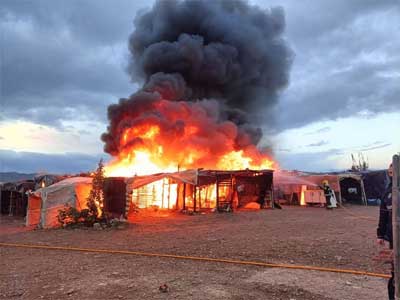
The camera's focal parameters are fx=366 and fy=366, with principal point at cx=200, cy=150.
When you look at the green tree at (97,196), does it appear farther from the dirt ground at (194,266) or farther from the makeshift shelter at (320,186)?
the makeshift shelter at (320,186)

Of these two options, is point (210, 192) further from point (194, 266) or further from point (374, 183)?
point (194, 266)

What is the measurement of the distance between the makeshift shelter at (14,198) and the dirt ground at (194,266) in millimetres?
9566

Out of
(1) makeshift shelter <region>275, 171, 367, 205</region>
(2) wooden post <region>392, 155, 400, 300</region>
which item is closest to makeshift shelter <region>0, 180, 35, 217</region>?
(1) makeshift shelter <region>275, 171, 367, 205</region>

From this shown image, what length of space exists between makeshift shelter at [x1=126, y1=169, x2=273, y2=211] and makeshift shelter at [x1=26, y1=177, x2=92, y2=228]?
6.92 metres

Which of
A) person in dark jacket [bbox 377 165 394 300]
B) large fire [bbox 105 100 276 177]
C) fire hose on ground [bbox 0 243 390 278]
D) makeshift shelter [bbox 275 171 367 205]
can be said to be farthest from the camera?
large fire [bbox 105 100 276 177]

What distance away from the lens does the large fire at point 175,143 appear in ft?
104

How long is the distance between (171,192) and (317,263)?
726 inches

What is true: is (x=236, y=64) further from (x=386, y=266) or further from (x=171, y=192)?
(x=386, y=266)

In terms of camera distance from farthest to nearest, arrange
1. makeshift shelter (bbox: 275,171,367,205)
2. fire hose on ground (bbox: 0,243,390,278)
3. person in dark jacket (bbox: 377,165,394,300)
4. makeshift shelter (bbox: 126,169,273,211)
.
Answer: makeshift shelter (bbox: 275,171,367,205)
makeshift shelter (bbox: 126,169,273,211)
fire hose on ground (bbox: 0,243,390,278)
person in dark jacket (bbox: 377,165,394,300)

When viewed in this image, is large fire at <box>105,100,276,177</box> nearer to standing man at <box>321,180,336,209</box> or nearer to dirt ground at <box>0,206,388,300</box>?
standing man at <box>321,180,336,209</box>

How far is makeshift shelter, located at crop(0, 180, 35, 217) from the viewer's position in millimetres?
24062

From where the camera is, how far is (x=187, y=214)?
22.3 meters

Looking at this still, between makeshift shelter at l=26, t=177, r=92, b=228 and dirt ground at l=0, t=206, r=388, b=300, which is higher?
makeshift shelter at l=26, t=177, r=92, b=228

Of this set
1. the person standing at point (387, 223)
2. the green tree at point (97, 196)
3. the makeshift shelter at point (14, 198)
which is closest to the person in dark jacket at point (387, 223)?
the person standing at point (387, 223)
